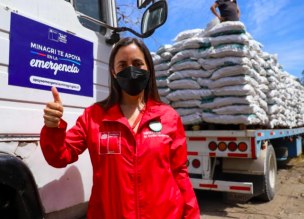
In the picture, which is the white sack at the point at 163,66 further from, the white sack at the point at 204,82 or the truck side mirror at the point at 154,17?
the truck side mirror at the point at 154,17

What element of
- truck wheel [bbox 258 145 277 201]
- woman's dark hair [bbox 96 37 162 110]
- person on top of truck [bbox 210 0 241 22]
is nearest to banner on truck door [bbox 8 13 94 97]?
woman's dark hair [bbox 96 37 162 110]

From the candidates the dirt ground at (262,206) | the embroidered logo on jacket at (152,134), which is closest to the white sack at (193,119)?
the dirt ground at (262,206)

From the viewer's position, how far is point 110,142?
1383 mm

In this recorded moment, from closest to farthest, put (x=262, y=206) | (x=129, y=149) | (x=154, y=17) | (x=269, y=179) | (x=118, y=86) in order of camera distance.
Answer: (x=129, y=149) < (x=118, y=86) < (x=154, y=17) < (x=262, y=206) < (x=269, y=179)

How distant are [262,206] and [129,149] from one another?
3.60 m

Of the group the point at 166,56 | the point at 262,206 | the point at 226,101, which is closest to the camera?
the point at 226,101

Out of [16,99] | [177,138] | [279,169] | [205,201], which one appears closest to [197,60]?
[205,201]

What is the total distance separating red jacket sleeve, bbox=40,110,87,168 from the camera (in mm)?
1267

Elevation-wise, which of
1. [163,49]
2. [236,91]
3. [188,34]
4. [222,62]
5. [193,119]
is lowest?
[193,119]

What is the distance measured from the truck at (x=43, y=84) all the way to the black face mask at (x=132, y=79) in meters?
0.37

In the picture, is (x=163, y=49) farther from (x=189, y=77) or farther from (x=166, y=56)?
(x=189, y=77)

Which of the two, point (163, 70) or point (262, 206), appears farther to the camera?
point (163, 70)

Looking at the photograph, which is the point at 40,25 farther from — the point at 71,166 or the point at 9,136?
the point at 71,166

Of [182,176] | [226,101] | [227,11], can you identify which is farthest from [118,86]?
[227,11]
